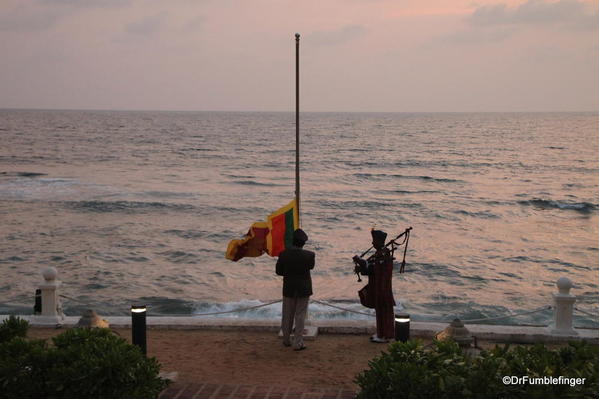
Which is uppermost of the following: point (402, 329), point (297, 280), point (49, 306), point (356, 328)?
point (297, 280)

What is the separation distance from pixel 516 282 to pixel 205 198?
69.4 feet

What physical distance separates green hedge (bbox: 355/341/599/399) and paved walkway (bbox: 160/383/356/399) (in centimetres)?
152

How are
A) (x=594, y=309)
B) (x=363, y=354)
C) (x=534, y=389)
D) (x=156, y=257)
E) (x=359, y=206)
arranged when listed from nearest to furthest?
(x=534, y=389) → (x=363, y=354) → (x=594, y=309) → (x=156, y=257) → (x=359, y=206)

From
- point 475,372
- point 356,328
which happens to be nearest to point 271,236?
point 356,328

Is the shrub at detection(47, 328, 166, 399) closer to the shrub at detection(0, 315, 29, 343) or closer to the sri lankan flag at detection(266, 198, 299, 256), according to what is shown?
the shrub at detection(0, 315, 29, 343)

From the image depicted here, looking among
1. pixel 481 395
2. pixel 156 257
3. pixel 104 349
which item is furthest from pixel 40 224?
pixel 481 395

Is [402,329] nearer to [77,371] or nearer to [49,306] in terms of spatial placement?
[77,371]

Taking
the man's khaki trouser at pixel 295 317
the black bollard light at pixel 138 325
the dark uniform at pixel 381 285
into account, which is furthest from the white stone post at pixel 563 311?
the black bollard light at pixel 138 325

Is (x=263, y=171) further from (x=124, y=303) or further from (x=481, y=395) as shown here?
(x=481, y=395)

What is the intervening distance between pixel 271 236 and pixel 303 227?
65.0 feet

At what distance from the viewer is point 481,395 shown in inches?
209

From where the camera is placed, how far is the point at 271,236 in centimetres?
978

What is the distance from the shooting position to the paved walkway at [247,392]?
24.0 feet

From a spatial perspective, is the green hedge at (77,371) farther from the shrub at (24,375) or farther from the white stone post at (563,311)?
the white stone post at (563,311)
